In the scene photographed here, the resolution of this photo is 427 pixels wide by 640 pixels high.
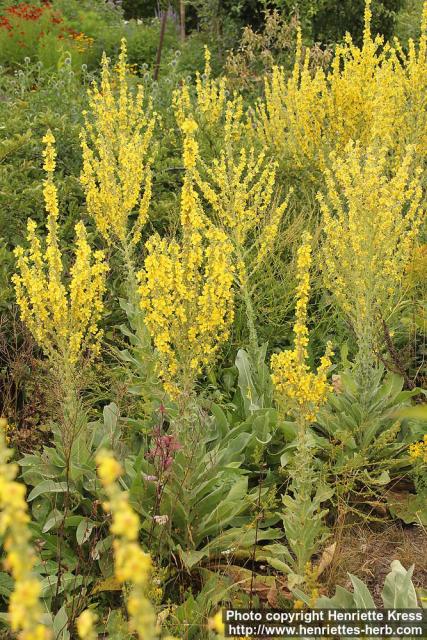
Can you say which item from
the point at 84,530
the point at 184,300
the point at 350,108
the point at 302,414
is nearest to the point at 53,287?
the point at 184,300

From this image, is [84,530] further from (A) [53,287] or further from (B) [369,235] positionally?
(B) [369,235]

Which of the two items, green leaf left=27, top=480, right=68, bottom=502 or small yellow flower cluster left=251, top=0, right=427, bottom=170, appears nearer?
green leaf left=27, top=480, right=68, bottom=502

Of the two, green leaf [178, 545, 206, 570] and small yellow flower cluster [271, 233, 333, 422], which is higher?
small yellow flower cluster [271, 233, 333, 422]

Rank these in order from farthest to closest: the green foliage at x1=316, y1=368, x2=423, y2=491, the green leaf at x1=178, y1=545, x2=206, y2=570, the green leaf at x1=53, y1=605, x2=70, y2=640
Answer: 1. the green foliage at x1=316, y1=368, x2=423, y2=491
2. the green leaf at x1=178, y1=545, x2=206, y2=570
3. the green leaf at x1=53, y1=605, x2=70, y2=640

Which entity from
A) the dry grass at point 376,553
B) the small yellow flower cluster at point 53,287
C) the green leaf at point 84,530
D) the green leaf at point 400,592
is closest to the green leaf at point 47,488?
the green leaf at point 84,530

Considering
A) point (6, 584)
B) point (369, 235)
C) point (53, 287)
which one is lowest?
point (6, 584)

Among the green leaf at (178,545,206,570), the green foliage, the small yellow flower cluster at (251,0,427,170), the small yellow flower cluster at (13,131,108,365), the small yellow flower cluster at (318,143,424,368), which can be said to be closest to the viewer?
the green leaf at (178,545,206,570)

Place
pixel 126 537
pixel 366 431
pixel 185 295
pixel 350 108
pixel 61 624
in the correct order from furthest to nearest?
pixel 350 108, pixel 366 431, pixel 185 295, pixel 61 624, pixel 126 537

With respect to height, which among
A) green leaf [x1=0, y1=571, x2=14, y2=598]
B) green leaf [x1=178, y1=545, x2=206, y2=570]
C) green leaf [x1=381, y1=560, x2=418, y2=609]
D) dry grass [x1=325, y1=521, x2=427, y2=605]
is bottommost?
green leaf [x1=0, y1=571, x2=14, y2=598]

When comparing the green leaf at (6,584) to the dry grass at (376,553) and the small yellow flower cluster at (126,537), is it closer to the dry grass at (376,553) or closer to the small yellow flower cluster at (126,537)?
the dry grass at (376,553)

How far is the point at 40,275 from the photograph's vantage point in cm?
295

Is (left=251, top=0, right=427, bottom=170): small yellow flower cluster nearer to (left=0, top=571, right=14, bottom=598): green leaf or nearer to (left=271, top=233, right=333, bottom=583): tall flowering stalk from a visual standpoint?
Result: (left=271, top=233, right=333, bottom=583): tall flowering stalk

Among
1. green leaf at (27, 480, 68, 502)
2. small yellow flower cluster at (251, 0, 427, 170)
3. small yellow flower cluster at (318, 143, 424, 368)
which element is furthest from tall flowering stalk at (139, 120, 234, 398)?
small yellow flower cluster at (251, 0, 427, 170)

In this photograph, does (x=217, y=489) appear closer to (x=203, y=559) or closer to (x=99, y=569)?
(x=203, y=559)
